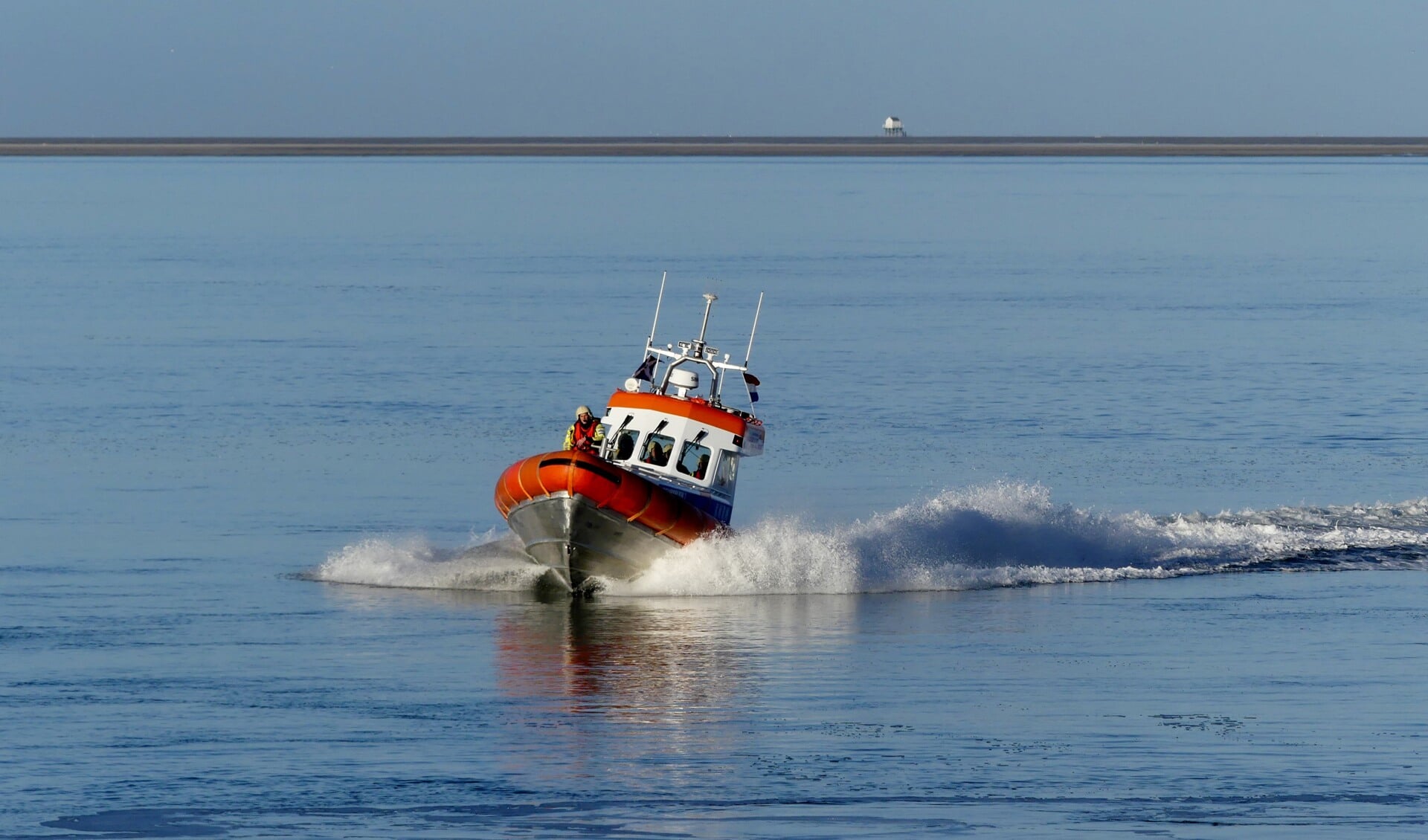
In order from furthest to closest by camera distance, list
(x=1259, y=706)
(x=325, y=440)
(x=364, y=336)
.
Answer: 1. (x=364, y=336)
2. (x=325, y=440)
3. (x=1259, y=706)

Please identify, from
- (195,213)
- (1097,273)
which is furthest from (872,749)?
(195,213)

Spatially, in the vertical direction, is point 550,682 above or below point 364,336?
below

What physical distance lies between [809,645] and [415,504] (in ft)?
34.7

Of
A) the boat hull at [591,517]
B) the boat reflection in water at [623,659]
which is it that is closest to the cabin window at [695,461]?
the boat hull at [591,517]

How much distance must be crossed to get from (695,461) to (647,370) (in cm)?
142

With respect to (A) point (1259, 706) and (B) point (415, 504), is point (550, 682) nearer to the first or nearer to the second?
(A) point (1259, 706)

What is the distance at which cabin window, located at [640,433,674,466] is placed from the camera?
90.7 ft

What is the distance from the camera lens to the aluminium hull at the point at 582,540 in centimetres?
2644

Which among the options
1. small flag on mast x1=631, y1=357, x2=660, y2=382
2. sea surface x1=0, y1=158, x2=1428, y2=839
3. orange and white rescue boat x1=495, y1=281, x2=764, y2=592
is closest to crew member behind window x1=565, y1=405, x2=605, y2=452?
orange and white rescue boat x1=495, y1=281, x2=764, y2=592

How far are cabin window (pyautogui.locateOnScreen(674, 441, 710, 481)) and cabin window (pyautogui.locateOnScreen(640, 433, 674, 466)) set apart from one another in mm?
189

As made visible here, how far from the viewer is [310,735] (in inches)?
754

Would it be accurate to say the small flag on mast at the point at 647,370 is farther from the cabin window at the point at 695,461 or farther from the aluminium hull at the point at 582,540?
the aluminium hull at the point at 582,540

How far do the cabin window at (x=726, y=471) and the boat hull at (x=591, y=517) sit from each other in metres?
0.67

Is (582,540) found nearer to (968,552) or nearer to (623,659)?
(623,659)
